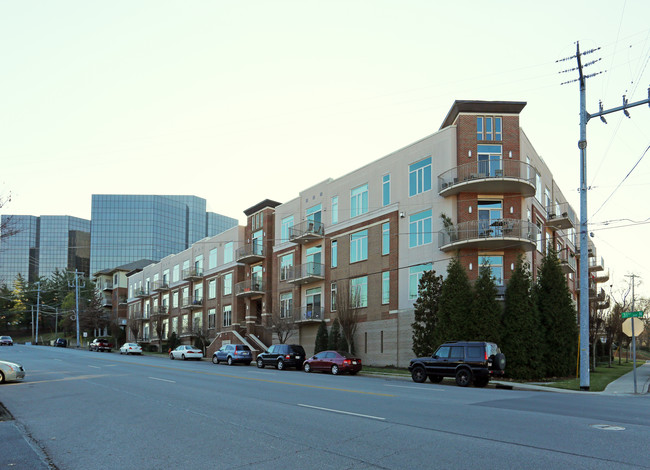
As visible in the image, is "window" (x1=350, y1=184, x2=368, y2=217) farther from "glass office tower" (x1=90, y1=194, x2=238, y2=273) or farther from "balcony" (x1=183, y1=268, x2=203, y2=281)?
"glass office tower" (x1=90, y1=194, x2=238, y2=273)

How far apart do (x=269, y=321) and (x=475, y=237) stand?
2303 cm

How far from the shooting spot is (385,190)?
39.2 metres

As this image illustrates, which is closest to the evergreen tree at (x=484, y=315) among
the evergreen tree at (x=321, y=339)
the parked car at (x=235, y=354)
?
the evergreen tree at (x=321, y=339)

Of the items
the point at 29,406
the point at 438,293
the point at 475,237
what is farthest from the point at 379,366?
the point at 29,406

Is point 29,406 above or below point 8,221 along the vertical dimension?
below

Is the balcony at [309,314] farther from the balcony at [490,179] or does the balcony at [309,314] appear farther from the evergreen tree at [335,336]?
the balcony at [490,179]

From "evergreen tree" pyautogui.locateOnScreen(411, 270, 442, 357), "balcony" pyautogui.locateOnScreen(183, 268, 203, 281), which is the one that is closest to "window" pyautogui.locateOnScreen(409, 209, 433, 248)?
"evergreen tree" pyautogui.locateOnScreen(411, 270, 442, 357)

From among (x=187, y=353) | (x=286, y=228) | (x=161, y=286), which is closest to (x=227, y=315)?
(x=187, y=353)

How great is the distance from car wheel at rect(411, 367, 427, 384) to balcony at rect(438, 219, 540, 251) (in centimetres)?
902

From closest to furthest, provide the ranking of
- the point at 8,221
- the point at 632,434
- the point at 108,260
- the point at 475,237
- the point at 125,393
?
the point at 632,434 < the point at 8,221 < the point at 125,393 < the point at 475,237 < the point at 108,260

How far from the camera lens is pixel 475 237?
3253 centimetres

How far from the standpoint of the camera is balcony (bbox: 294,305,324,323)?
142ft

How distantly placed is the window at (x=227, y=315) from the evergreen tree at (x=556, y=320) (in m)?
33.8

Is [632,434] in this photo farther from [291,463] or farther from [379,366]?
[379,366]
